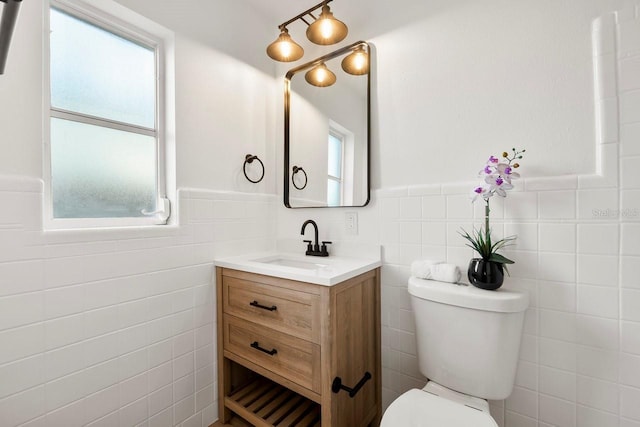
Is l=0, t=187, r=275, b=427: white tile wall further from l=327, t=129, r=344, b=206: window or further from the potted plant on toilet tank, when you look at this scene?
the potted plant on toilet tank

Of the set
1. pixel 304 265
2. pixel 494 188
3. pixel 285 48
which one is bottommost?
pixel 304 265

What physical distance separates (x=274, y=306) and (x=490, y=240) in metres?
0.95

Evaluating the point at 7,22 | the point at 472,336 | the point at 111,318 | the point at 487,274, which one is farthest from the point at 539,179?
the point at 111,318

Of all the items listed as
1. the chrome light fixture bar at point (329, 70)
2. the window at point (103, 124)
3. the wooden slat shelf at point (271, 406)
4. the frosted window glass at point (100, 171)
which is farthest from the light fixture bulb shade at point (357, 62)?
the wooden slat shelf at point (271, 406)

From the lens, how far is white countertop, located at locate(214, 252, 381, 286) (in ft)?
3.78

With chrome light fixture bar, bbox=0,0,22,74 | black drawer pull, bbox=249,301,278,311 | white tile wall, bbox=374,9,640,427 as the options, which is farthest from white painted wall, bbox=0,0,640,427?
chrome light fixture bar, bbox=0,0,22,74

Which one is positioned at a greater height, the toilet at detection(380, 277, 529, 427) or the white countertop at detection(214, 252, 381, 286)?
the white countertop at detection(214, 252, 381, 286)

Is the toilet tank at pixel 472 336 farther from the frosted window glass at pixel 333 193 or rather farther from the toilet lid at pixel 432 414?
the frosted window glass at pixel 333 193

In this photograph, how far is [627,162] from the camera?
3.19ft

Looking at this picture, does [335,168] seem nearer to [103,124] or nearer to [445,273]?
[445,273]

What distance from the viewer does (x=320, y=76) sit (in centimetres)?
170

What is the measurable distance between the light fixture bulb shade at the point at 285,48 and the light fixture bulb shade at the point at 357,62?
276 mm

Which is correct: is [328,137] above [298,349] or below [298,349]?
above

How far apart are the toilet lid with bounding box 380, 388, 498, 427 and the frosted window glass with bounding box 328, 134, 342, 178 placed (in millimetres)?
1086
